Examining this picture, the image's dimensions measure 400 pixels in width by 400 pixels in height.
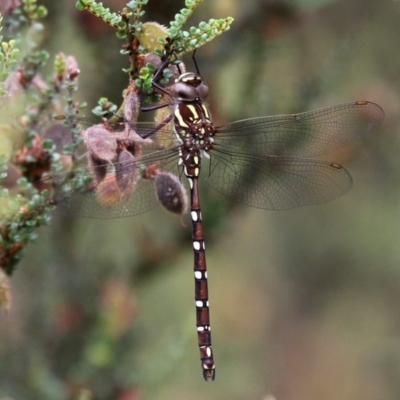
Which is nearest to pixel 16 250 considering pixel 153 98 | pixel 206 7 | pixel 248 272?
pixel 153 98

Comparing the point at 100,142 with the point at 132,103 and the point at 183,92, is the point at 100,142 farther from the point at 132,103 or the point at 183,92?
the point at 183,92

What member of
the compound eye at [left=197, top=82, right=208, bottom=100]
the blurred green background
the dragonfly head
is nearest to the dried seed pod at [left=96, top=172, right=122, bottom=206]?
the dragonfly head

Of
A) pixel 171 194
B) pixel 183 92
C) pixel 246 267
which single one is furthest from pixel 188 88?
pixel 246 267

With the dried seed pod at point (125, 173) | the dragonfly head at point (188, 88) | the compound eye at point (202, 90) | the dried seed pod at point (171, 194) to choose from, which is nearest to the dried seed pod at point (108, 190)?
the dried seed pod at point (125, 173)

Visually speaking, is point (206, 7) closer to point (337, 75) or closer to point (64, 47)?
point (337, 75)

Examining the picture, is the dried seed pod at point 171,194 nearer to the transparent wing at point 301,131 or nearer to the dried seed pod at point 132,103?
the dried seed pod at point 132,103

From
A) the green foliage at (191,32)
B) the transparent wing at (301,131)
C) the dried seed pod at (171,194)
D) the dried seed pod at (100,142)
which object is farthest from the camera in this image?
the transparent wing at (301,131)

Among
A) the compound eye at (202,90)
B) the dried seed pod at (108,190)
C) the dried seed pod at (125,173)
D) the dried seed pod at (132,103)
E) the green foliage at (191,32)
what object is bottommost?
the dried seed pod at (108,190)
